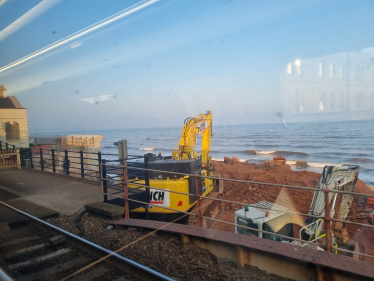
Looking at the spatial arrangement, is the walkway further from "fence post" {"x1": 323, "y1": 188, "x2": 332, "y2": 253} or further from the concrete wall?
"fence post" {"x1": 323, "y1": 188, "x2": 332, "y2": 253}

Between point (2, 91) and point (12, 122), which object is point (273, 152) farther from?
point (2, 91)

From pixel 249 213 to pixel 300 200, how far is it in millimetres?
6904

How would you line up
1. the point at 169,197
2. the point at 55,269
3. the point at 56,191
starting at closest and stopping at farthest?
the point at 55,269 → the point at 169,197 → the point at 56,191

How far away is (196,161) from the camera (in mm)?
7895

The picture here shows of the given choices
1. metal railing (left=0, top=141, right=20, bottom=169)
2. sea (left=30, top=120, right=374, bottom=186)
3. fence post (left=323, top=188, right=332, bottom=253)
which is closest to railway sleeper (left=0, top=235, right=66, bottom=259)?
fence post (left=323, top=188, right=332, bottom=253)

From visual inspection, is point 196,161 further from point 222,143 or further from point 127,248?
point 222,143

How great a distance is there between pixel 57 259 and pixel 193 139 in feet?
25.9

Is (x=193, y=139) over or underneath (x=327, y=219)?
over

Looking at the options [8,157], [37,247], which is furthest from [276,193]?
[8,157]

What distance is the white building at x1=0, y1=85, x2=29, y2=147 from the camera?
36.0ft

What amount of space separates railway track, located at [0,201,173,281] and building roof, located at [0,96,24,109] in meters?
7.94

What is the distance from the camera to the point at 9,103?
36.4 ft

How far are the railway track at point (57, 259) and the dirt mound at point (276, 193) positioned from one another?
5845 mm

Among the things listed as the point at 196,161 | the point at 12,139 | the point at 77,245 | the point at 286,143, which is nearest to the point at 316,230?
the point at 196,161
